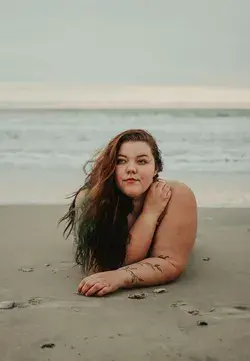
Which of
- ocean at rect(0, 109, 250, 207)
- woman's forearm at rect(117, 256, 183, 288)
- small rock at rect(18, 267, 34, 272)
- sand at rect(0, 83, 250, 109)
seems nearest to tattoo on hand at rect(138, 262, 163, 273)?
woman's forearm at rect(117, 256, 183, 288)

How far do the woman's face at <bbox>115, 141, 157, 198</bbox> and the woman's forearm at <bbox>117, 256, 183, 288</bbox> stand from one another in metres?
0.17

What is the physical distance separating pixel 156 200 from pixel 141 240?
10 cm

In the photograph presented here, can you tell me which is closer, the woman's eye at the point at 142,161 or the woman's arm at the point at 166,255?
the woman's arm at the point at 166,255

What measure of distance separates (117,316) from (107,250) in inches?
10.7

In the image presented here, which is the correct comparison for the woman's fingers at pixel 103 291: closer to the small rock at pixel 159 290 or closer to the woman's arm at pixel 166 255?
the woman's arm at pixel 166 255

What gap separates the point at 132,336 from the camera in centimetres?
117

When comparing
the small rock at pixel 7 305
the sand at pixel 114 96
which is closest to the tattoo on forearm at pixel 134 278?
the small rock at pixel 7 305

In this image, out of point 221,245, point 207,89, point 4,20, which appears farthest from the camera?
point 207,89

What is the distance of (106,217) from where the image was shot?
155 centimetres

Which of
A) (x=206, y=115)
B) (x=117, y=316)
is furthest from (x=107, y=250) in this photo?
(x=206, y=115)

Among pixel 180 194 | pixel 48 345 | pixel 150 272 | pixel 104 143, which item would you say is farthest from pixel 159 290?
pixel 104 143

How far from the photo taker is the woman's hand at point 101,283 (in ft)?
4.57

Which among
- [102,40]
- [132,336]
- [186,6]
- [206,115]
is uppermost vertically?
[186,6]

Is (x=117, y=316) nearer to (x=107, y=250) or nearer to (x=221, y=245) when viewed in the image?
(x=107, y=250)
